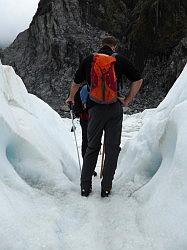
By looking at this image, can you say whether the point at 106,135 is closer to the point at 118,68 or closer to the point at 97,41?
the point at 118,68

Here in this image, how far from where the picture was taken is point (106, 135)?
584cm

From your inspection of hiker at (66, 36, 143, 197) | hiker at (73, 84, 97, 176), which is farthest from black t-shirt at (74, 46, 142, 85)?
hiker at (73, 84, 97, 176)

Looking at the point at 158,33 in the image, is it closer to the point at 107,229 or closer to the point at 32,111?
the point at 32,111

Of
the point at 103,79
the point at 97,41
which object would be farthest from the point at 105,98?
the point at 97,41

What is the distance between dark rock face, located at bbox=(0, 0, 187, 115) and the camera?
153 feet

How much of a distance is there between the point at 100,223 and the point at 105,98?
1.50m

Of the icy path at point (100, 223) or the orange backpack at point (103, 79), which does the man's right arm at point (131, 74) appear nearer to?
the orange backpack at point (103, 79)

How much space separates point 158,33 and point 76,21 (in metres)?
12.8

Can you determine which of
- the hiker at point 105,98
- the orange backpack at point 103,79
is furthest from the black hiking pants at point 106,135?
the orange backpack at point 103,79

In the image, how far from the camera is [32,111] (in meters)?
8.82

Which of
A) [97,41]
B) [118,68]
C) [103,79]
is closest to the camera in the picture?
[103,79]

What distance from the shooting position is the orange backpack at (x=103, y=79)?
5492mm

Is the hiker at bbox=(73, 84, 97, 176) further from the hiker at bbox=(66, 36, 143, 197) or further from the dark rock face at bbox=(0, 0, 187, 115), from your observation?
the dark rock face at bbox=(0, 0, 187, 115)

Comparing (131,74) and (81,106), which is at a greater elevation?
(131,74)
